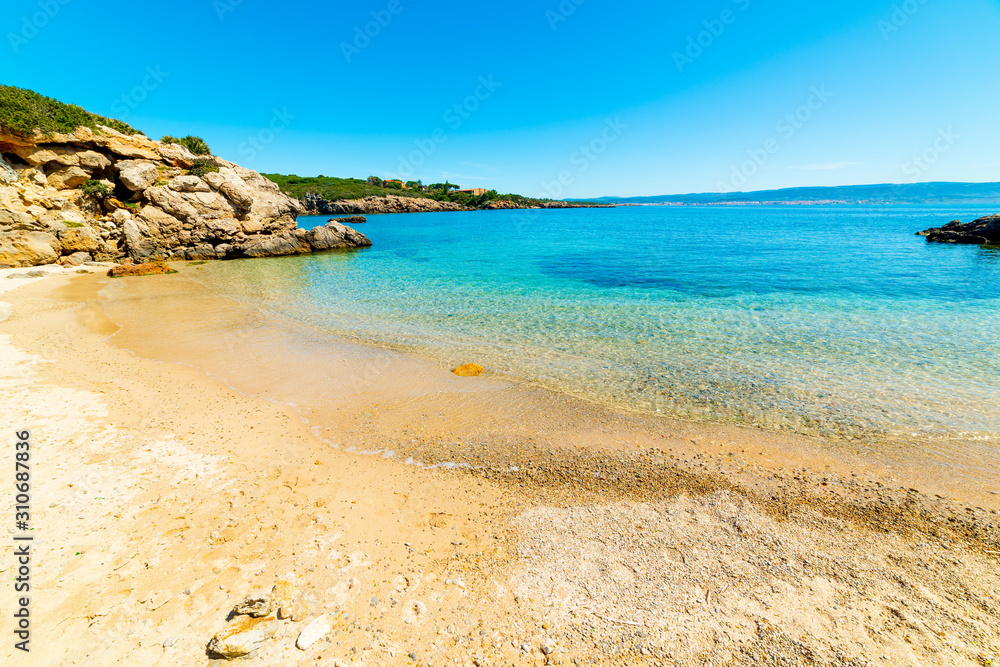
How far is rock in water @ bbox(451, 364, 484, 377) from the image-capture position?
417 inches

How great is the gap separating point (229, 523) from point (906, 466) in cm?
1074

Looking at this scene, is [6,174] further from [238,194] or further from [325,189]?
[325,189]

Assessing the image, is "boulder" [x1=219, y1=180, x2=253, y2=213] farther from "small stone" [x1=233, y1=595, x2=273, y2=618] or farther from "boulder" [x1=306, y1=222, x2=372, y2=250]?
"small stone" [x1=233, y1=595, x2=273, y2=618]

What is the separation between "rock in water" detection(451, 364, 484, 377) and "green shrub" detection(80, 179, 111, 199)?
1448 inches

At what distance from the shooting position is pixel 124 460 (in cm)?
637

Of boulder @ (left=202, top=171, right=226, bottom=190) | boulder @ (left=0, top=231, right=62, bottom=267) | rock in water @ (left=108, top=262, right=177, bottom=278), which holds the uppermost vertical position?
boulder @ (left=202, top=171, right=226, bottom=190)

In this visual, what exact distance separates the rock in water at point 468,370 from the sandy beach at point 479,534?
1248 mm

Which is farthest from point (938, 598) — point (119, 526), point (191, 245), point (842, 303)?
point (191, 245)

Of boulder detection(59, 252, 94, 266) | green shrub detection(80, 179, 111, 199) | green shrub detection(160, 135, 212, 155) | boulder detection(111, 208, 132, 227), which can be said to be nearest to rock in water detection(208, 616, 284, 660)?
boulder detection(59, 252, 94, 266)

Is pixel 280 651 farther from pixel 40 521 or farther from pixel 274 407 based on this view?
pixel 274 407

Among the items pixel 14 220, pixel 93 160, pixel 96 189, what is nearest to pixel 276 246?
pixel 96 189

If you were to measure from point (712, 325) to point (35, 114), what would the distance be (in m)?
43.1

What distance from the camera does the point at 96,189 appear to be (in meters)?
29.6

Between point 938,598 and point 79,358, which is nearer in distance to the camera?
point 938,598
